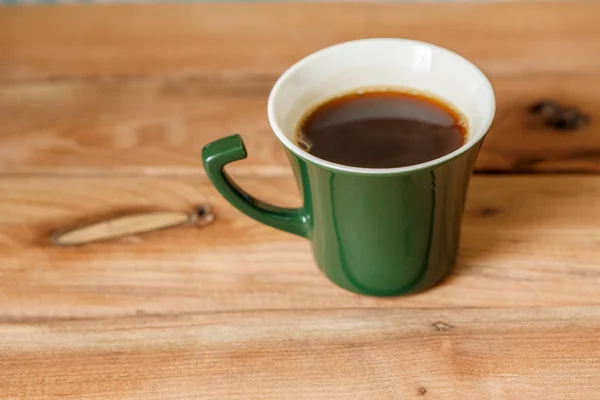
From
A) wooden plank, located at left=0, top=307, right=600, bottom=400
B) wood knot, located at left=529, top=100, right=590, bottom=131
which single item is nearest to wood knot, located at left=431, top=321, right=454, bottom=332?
wooden plank, located at left=0, top=307, right=600, bottom=400

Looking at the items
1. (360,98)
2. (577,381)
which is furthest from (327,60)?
(577,381)

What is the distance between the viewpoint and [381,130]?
559mm

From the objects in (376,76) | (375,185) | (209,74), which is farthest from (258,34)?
(375,185)

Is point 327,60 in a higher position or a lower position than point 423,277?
higher

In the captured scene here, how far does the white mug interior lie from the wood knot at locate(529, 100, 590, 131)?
176 millimetres

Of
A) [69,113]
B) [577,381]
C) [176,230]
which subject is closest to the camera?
[577,381]

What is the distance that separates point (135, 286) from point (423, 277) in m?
0.22

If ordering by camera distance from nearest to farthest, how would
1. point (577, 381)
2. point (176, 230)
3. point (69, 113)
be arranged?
1. point (577, 381)
2. point (176, 230)
3. point (69, 113)

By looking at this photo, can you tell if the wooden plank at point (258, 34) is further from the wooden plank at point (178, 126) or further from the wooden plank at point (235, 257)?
the wooden plank at point (235, 257)

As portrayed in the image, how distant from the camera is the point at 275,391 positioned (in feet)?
1.70

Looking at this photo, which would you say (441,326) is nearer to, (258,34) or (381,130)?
(381,130)

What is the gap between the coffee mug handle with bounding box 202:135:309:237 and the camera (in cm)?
51

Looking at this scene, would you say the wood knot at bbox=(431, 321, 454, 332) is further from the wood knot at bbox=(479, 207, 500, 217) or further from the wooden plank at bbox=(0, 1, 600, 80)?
the wooden plank at bbox=(0, 1, 600, 80)

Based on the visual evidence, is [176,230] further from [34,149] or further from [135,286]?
[34,149]
